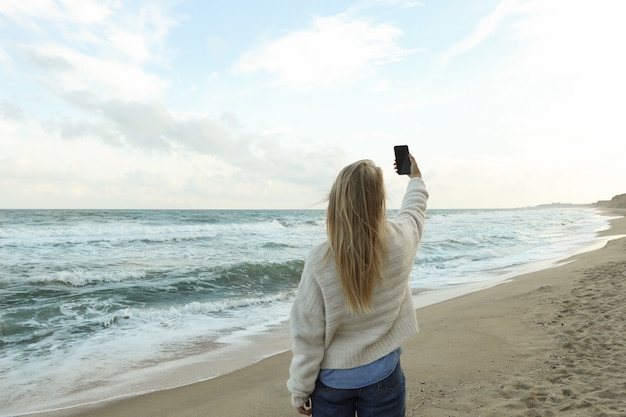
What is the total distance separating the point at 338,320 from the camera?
5.26ft

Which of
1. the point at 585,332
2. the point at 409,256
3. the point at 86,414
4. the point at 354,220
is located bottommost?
the point at 86,414

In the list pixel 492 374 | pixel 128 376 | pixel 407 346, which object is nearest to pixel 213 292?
pixel 128 376

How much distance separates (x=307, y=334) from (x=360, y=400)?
1.19ft

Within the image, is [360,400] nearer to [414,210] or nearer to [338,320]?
[338,320]

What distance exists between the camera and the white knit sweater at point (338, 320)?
158 centimetres

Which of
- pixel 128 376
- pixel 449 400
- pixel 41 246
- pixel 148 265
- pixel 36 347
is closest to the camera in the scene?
pixel 449 400

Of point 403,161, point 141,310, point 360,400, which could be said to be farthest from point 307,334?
point 141,310

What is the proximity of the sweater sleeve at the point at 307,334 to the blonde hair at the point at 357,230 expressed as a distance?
0.37 feet

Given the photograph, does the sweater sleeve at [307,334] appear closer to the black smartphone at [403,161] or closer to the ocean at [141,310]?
the ocean at [141,310]

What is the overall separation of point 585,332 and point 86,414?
5.20m

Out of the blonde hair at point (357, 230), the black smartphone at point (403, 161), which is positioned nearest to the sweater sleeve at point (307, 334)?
the blonde hair at point (357, 230)

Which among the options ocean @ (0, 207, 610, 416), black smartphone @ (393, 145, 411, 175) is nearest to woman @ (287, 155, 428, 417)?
ocean @ (0, 207, 610, 416)

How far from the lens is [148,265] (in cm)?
1284

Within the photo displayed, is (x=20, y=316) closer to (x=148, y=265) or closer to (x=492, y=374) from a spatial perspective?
(x=148, y=265)
